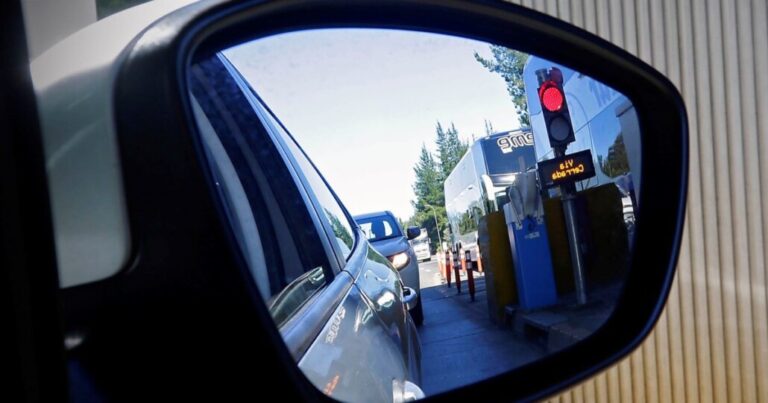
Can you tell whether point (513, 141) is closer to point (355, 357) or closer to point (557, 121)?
point (557, 121)

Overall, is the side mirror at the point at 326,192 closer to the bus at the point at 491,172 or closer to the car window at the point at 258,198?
the car window at the point at 258,198

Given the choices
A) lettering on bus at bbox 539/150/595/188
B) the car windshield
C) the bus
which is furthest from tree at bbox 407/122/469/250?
lettering on bus at bbox 539/150/595/188

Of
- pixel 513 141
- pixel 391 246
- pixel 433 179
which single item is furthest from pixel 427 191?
pixel 391 246

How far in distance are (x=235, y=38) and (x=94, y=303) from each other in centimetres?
41

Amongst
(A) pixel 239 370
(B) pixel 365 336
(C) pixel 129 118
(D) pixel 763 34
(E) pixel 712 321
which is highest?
(D) pixel 763 34

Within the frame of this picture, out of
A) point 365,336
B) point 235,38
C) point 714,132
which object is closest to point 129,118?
point 235,38

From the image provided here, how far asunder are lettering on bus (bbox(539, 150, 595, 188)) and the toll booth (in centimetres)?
50

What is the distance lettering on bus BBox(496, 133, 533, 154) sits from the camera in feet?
10.7

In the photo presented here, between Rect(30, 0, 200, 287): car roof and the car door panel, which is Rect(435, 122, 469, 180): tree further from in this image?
Rect(30, 0, 200, 287): car roof

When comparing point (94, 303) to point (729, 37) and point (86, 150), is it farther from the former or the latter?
point (729, 37)

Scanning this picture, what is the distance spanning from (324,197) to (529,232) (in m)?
5.26

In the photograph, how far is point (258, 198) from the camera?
1292mm

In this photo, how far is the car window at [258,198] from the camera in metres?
1.01

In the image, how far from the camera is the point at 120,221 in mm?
654
